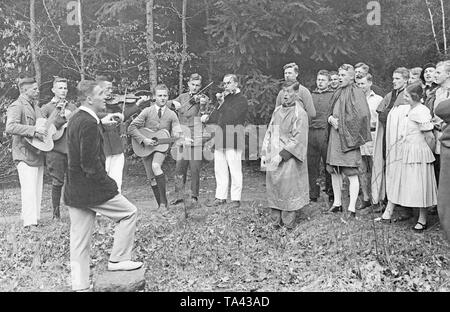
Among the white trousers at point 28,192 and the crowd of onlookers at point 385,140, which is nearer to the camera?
the crowd of onlookers at point 385,140

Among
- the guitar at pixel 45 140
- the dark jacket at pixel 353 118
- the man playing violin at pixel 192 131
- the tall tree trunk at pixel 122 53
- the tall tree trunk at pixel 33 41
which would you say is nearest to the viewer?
the dark jacket at pixel 353 118

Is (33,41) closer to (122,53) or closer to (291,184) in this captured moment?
(122,53)

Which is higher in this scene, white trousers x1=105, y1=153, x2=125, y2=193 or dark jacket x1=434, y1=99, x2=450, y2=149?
dark jacket x1=434, y1=99, x2=450, y2=149

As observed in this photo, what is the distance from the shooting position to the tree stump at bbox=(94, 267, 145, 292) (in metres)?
4.79

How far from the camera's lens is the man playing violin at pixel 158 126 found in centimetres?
698

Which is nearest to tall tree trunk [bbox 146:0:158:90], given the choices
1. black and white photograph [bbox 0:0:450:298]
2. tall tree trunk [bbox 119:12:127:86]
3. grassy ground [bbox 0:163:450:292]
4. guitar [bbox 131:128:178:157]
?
black and white photograph [bbox 0:0:450:298]

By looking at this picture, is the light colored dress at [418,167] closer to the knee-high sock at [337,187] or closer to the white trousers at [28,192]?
the knee-high sock at [337,187]

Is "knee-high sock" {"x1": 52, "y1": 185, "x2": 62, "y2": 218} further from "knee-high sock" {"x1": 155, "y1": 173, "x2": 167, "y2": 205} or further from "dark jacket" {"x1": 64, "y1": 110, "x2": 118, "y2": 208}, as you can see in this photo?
"dark jacket" {"x1": 64, "y1": 110, "x2": 118, "y2": 208}

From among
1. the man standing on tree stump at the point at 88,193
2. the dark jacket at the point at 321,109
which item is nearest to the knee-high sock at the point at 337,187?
the dark jacket at the point at 321,109

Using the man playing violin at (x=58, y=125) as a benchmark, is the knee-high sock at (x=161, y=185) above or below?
below

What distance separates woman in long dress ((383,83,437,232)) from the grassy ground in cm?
41

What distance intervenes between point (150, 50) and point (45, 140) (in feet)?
10.1

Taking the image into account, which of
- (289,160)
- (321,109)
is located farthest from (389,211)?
(321,109)

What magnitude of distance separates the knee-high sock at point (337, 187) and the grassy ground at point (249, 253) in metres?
0.27
